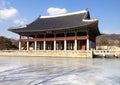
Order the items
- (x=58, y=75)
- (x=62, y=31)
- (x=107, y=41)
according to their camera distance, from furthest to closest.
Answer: (x=107, y=41) < (x=62, y=31) < (x=58, y=75)

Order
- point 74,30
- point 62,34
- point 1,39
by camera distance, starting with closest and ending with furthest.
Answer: point 74,30, point 62,34, point 1,39

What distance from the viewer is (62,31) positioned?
121 ft

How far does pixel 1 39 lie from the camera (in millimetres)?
51000

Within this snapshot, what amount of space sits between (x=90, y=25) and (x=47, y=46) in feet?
41.7

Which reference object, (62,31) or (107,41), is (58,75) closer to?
(62,31)

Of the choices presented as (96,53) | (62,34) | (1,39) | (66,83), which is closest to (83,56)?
(96,53)

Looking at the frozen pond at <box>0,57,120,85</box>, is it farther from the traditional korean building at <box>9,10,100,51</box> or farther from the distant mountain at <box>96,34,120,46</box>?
the distant mountain at <box>96,34,120,46</box>

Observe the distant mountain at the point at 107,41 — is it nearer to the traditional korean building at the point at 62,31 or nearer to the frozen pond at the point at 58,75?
the traditional korean building at the point at 62,31

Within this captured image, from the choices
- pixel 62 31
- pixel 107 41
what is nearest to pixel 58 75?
pixel 62 31

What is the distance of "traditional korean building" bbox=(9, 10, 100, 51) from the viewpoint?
34.6 meters

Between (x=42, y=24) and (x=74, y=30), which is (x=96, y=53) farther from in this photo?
(x=42, y=24)

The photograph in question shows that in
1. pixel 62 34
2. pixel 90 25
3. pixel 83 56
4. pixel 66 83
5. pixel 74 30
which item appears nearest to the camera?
pixel 66 83

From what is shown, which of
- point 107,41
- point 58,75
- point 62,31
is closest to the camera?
point 58,75

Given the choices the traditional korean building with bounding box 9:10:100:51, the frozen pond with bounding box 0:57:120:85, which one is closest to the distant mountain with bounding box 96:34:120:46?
the traditional korean building with bounding box 9:10:100:51
